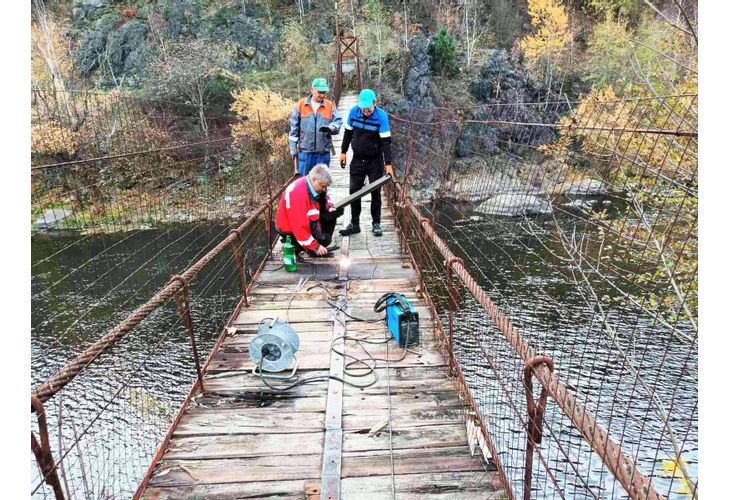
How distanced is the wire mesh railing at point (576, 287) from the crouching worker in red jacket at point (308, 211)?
773mm

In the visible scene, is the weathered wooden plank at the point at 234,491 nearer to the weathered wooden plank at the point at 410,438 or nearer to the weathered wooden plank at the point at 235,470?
the weathered wooden plank at the point at 235,470

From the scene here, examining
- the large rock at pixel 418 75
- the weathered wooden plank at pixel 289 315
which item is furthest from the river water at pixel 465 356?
the large rock at pixel 418 75

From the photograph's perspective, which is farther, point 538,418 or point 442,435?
point 442,435

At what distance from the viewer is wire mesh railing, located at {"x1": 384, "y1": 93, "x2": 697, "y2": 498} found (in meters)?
3.29

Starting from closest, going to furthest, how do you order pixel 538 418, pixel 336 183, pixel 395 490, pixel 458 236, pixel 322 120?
1. pixel 538 418
2. pixel 395 490
3. pixel 322 120
4. pixel 336 183
5. pixel 458 236

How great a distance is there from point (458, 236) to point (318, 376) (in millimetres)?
12158

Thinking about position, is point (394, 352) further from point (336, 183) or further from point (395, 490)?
point (336, 183)

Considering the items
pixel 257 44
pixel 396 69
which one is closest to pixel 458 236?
pixel 396 69

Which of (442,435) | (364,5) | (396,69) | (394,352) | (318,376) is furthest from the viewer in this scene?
(364,5)

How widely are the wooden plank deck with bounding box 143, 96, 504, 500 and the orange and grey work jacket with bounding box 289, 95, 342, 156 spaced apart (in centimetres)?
264

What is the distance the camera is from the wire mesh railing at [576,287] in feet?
10.8

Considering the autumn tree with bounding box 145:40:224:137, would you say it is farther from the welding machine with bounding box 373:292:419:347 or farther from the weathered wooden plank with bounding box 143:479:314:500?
the weathered wooden plank with bounding box 143:479:314:500

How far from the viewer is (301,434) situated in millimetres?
2217

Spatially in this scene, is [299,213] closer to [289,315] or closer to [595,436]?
[289,315]
